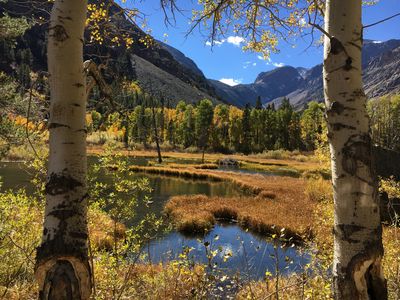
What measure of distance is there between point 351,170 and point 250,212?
1963 centimetres

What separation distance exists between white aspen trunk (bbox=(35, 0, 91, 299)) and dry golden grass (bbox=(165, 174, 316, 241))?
47.7 ft

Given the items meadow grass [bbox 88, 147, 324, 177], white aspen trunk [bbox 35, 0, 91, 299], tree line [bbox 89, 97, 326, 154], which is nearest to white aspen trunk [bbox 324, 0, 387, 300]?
white aspen trunk [bbox 35, 0, 91, 299]

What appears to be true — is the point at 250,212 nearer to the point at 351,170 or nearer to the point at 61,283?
the point at 351,170

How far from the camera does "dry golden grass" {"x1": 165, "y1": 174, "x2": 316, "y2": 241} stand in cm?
1909

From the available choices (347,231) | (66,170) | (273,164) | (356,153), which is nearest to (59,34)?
(66,170)

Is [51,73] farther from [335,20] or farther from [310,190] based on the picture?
[310,190]

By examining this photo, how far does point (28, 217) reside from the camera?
619 cm

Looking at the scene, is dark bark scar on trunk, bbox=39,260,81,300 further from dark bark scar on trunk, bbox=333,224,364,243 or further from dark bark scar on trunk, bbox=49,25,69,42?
dark bark scar on trunk, bbox=333,224,364,243

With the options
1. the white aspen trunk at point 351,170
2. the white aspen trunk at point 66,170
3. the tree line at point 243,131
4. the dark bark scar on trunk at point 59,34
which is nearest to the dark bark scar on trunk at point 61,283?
the white aspen trunk at point 66,170

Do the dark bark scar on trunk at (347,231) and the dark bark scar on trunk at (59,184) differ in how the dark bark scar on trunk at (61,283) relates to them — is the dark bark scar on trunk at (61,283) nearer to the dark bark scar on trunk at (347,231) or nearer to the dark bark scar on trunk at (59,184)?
the dark bark scar on trunk at (59,184)

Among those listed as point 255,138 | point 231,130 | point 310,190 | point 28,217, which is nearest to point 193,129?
point 231,130

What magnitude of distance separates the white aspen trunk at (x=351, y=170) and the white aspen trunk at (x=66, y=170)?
5.72ft

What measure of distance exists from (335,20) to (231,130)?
9807 cm

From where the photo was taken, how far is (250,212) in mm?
21844
